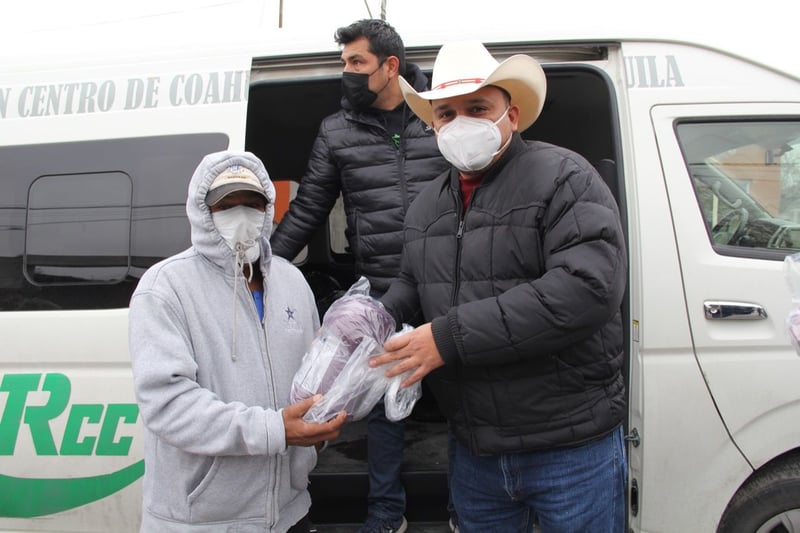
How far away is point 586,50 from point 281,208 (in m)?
2.89

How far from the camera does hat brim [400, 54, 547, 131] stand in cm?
150

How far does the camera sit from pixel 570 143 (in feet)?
11.9

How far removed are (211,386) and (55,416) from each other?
1.23 meters

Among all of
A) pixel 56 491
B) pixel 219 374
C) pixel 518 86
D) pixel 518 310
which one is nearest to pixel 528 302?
pixel 518 310

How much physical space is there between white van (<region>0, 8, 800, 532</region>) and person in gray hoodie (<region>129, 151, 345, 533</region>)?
900 mm

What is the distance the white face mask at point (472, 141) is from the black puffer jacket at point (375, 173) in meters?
0.86

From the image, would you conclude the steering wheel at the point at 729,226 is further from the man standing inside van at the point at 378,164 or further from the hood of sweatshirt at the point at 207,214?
the hood of sweatshirt at the point at 207,214

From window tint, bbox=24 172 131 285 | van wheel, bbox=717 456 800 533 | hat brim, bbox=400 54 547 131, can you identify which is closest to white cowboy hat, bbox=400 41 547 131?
hat brim, bbox=400 54 547 131

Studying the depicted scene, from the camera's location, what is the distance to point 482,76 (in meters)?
1.55

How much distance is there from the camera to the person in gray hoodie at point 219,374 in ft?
4.25

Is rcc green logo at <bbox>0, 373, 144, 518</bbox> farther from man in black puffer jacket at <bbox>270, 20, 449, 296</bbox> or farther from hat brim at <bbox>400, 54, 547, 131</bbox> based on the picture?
hat brim at <bbox>400, 54, 547, 131</bbox>

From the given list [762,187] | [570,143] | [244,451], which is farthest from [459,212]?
[570,143]

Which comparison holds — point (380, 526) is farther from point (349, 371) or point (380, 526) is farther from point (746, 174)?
point (746, 174)

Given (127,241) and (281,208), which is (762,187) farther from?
(281,208)
